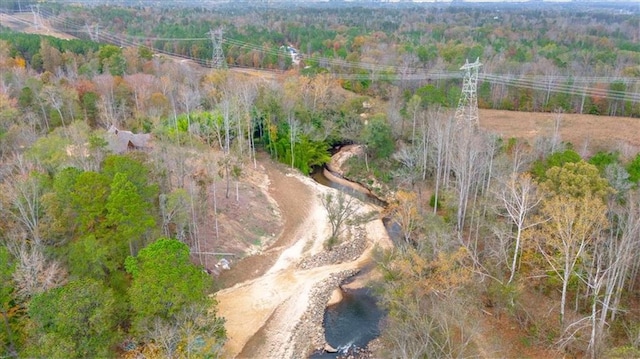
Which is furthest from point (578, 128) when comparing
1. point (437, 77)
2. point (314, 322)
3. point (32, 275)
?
point (32, 275)

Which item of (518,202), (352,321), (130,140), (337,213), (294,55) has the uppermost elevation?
(294,55)

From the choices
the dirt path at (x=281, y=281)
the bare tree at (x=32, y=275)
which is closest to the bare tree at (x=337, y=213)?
the dirt path at (x=281, y=281)

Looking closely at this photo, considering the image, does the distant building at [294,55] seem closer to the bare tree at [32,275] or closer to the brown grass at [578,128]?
the brown grass at [578,128]

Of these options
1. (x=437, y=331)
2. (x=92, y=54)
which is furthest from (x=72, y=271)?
(x=92, y=54)

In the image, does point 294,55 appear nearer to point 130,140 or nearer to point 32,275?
point 130,140

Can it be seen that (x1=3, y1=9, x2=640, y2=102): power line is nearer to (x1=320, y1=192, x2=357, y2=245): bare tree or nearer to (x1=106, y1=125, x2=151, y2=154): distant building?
(x1=106, y1=125, x2=151, y2=154): distant building
